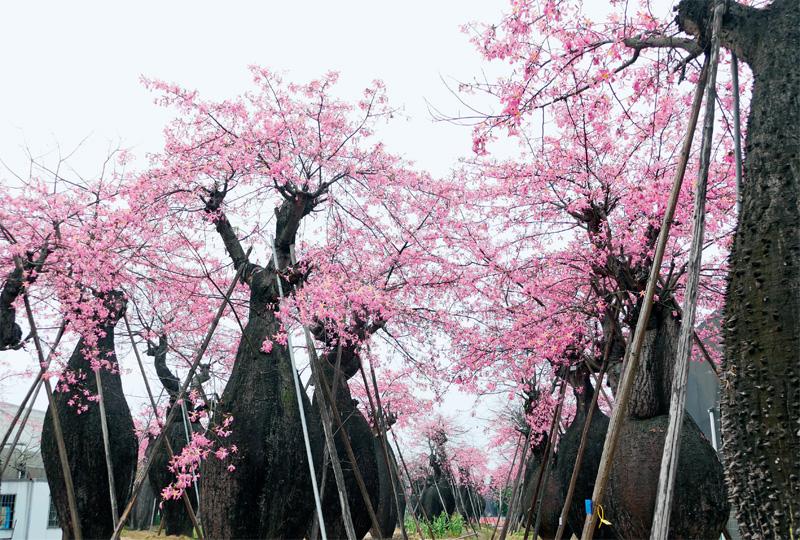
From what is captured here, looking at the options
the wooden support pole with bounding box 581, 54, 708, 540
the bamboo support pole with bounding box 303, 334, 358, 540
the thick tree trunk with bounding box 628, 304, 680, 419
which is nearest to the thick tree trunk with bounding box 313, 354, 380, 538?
the bamboo support pole with bounding box 303, 334, 358, 540

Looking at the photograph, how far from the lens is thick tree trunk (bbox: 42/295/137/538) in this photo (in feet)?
35.9

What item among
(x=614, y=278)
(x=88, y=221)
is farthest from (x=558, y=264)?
(x=88, y=221)

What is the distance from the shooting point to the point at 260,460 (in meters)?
8.59

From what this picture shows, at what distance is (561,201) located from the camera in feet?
33.3

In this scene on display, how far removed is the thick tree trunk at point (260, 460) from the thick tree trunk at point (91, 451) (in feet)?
11.9

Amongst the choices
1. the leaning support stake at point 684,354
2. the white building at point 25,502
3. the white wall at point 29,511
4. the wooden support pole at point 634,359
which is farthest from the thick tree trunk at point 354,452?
the white wall at point 29,511

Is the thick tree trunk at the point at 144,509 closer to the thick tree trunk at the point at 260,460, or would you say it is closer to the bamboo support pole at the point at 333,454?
the thick tree trunk at the point at 260,460

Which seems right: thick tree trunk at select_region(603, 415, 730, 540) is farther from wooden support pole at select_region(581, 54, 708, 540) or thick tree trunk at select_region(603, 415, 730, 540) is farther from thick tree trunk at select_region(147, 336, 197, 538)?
thick tree trunk at select_region(147, 336, 197, 538)

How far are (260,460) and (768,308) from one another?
22.8ft

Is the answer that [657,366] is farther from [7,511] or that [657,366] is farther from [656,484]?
[7,511]

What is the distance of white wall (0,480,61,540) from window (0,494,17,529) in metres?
0.12

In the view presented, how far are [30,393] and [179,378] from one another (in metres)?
6.91

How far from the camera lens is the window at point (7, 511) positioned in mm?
25281

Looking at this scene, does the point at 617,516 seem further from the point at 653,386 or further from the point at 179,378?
the point at 179,378
